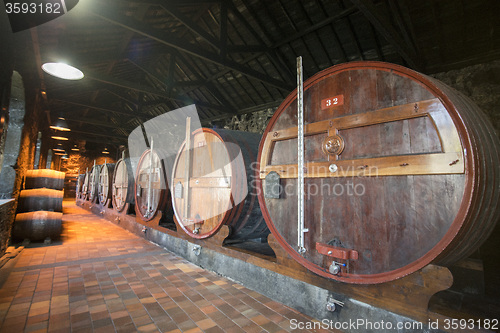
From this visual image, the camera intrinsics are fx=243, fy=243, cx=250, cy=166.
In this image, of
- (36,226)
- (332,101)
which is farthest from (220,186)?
(36,226)

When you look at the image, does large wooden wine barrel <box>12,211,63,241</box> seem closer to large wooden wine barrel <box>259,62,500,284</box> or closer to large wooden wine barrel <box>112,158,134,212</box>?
large wooden wine barrel <box>112,158,134,212</box>

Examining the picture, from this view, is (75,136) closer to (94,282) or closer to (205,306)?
(94,282)

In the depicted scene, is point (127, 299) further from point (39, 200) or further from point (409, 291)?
point (39, 200)

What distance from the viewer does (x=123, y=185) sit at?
6.77 meters

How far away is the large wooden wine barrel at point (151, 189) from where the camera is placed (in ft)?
16.0

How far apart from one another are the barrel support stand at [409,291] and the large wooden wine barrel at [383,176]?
8cm

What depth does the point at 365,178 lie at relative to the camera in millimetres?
1885

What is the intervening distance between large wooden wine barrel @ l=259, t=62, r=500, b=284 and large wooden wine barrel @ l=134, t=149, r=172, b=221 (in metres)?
3.07

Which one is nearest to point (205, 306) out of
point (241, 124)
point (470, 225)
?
point (470, 225)

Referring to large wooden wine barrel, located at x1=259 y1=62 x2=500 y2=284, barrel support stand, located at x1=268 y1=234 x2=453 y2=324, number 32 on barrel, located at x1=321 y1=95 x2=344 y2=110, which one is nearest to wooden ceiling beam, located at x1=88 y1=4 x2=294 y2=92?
large wooden wine barrel, located at x1=259 y1=62 x2=500 y2=284

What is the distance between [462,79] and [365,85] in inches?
185

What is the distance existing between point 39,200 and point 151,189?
2.47 metres

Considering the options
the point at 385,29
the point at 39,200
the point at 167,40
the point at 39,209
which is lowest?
the point at 39,209

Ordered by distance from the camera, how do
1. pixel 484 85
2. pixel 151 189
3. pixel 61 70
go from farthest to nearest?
1. pixel 151 189
2. pixel 484 85
3. pixel 61 70
